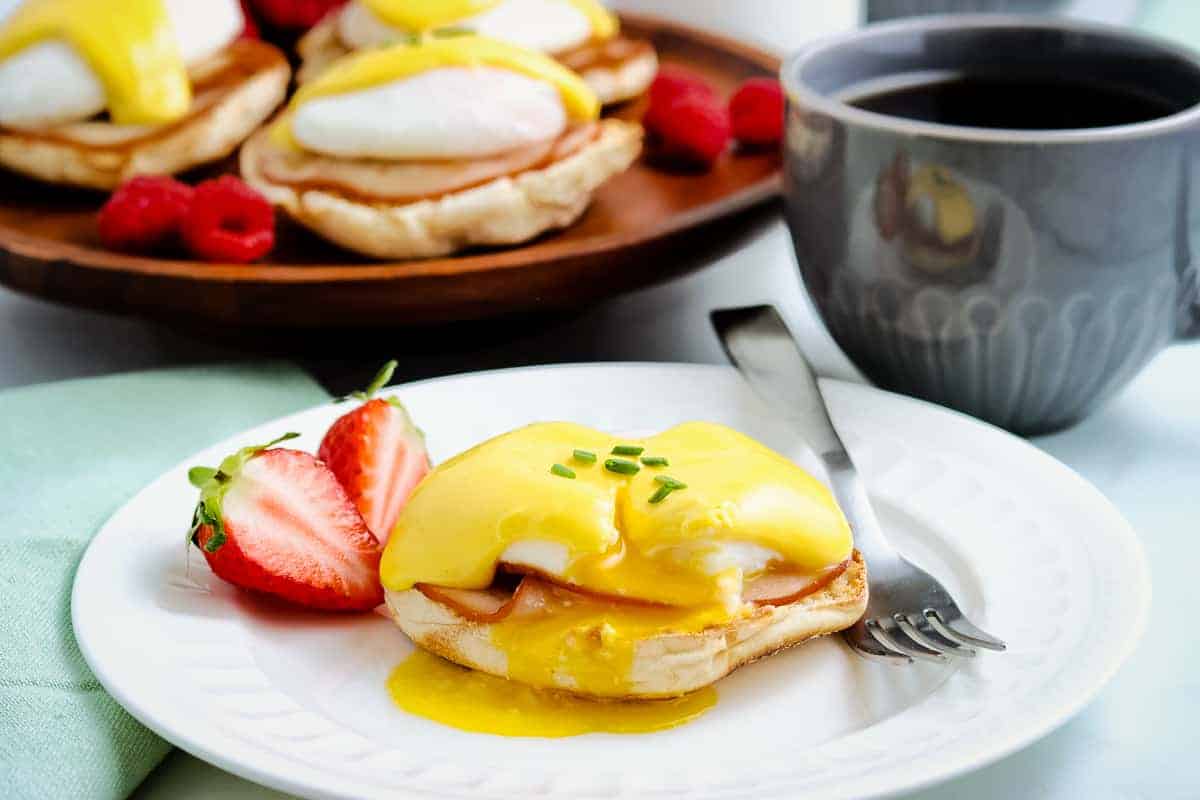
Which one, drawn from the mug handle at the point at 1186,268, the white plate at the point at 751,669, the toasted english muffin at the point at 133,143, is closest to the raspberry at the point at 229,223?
the toasted english muffin at the point at 133,143

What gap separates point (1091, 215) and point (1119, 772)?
63 cm

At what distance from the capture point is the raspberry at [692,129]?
2.06 meters

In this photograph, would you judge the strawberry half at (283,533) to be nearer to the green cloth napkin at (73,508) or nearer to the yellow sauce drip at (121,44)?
the green cloth napkin at (73,508)

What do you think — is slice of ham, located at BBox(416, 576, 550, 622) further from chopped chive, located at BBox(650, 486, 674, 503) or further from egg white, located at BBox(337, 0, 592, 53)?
egg white, located at BBox(337, 0, 592, 53)

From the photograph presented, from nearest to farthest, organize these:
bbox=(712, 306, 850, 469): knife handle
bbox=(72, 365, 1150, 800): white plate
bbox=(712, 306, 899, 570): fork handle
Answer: bbox=(72, 365, 1150, 800): white plate < bbox=(712, 306, 899, 570): fork handle < bbox=(712, 306, 850, 469): knife handle

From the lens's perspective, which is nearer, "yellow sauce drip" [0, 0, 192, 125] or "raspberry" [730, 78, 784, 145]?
"yellow sauce drip" [0, 0, 192, 125]

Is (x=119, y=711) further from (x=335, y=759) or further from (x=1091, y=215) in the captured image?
(x=1091, y=215)

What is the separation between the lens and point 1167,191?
1.49 meters

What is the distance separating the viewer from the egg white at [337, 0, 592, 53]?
220cm

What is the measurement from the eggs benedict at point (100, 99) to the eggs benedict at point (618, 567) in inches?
42.0

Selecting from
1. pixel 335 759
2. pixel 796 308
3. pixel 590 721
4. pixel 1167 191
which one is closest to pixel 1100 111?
pixel 1167 191

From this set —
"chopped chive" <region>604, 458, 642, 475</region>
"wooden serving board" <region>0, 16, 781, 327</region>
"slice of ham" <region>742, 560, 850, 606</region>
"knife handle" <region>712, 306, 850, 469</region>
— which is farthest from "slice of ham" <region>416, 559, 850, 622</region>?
"wooden serving board" <region>0, 16, 781, 327</region>

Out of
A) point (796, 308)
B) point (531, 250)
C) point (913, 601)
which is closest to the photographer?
point (913, 601)

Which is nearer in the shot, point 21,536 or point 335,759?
point 335,759
